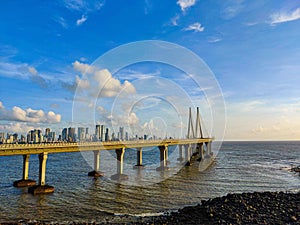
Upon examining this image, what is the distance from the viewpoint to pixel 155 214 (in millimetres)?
25219

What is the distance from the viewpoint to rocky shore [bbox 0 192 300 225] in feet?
63.1

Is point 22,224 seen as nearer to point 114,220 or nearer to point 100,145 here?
point 114,220

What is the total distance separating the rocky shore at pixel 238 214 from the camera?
1923 centimetres

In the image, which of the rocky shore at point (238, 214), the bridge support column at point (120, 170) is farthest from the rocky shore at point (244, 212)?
the bridge support column at point (120, 170)

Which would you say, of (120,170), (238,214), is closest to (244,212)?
(238,214)

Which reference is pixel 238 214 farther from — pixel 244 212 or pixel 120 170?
pixel 120 170

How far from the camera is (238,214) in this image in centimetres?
2056

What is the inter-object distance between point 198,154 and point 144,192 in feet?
265

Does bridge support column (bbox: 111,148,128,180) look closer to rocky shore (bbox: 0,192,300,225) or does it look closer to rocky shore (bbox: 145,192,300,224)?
rocky shore (bbox: 0,192,300,225)

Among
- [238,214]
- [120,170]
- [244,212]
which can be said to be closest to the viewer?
[238,214]

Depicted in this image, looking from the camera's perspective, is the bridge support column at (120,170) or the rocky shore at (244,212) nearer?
the rocky shore at (244,212)

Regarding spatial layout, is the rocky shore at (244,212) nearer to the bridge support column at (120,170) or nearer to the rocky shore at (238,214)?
the rocky shore at (238,214)

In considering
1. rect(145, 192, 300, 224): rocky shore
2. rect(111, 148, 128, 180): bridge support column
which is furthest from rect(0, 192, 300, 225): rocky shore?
rect(111, 148, 128, 180): bridge support column

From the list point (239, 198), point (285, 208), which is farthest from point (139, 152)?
point (285, 208)
